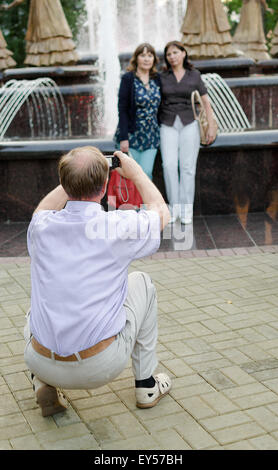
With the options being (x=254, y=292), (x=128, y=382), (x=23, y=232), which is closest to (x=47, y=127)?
(x=23, y=232)

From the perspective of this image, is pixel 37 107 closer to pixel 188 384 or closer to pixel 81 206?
pixel 188 384

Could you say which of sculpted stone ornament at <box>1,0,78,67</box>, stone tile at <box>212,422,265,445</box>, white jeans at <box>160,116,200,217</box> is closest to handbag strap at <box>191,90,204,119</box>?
white jeans at <box>160,116,200,217</box>

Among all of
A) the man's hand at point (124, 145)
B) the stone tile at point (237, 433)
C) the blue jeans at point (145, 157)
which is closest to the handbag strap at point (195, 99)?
the blue jeans at point (145, 157)

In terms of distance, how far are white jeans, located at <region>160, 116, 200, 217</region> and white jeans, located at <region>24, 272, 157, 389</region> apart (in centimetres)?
401

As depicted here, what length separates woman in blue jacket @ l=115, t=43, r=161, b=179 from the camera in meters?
6.91

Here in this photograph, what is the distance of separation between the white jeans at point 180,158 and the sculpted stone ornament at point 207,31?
487 cm

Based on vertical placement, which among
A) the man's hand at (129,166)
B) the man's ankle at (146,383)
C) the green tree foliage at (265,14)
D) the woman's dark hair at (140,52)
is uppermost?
the green tree foliage at (265,14)

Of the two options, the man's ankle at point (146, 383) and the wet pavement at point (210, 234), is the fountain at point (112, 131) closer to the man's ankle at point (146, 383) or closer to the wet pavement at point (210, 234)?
the wet pavement at point (210, 234)

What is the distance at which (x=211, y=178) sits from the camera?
798cm

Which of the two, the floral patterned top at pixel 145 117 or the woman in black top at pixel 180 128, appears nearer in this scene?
the floral patterned top at pixel 145 117

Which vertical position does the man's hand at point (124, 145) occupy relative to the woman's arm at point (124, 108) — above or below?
below

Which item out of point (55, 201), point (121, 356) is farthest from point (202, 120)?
point (121, 356)

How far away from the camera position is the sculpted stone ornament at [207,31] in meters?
11.9
